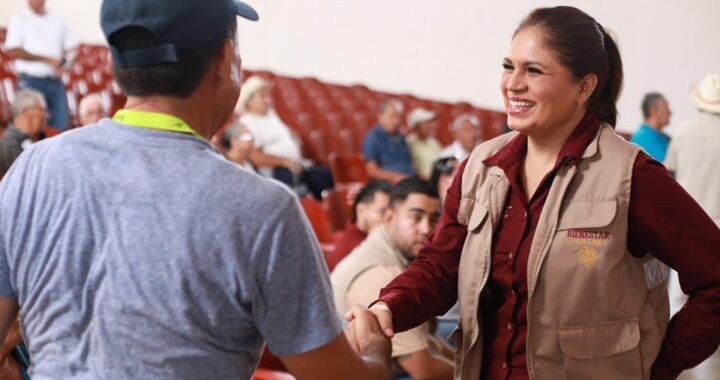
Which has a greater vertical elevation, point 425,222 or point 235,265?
point 235,265

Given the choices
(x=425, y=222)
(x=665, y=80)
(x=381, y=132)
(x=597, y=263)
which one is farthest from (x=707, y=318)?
(x=665, y=80)

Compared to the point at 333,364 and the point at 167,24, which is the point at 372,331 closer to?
the point at 333,364

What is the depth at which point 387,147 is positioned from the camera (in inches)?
341

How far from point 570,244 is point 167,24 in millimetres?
899

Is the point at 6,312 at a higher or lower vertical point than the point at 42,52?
higher

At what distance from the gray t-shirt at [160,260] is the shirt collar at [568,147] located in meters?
0.74

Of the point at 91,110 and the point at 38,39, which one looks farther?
the point at 38,39

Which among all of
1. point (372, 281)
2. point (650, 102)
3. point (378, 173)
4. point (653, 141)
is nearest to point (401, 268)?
point (372, 281)

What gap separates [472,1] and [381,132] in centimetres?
325

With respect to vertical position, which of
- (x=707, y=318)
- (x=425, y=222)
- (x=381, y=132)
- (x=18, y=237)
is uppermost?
(x=18, y=237)

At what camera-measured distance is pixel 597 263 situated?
1.91 m

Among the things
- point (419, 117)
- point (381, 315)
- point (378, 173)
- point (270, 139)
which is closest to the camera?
point (381, 315)

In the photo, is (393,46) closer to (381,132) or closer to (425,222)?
(381,132)

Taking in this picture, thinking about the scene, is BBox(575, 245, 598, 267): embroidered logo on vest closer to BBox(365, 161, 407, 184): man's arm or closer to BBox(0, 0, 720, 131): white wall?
BBox(365, 161, 407, 184): man's arm
